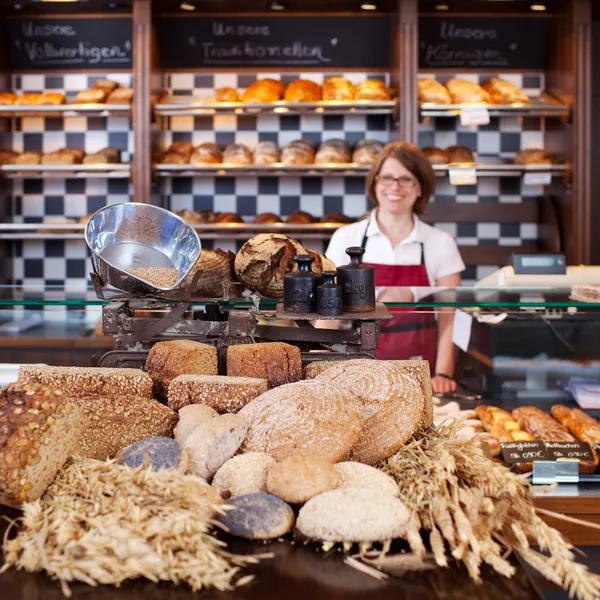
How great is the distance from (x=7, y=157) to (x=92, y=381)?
12.6ft

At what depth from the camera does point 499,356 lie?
2.45m

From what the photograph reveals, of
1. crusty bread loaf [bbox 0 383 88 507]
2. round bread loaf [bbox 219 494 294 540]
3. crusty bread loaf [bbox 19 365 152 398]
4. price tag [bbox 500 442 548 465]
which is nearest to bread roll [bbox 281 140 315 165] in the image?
price tag [bbox 500 442 548 465]

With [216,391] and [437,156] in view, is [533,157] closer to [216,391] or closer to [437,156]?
[437,156]

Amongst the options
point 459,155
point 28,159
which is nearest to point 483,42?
point 459,155

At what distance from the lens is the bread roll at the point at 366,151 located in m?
4.63

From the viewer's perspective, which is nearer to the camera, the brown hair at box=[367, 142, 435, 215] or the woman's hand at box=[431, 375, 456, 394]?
the woman's hand at box=[431, 375, 456, 394]

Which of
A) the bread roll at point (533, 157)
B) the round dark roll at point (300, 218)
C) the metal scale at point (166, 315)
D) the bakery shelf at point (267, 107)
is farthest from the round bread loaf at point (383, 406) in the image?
the bread roll at point (533, 157)

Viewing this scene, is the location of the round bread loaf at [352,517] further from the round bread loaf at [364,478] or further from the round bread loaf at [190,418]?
the round bread loaf at [190,418]

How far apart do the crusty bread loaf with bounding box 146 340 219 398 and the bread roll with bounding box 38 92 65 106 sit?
11.8ft

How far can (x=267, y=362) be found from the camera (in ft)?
5.09

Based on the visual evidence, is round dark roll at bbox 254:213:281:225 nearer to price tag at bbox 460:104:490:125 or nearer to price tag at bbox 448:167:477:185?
price tag at bbox 448:167:477:185

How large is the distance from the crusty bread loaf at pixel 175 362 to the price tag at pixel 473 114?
11.2 ft

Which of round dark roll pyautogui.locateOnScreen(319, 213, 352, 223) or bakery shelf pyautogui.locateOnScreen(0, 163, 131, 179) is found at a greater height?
bakery shelf pyautogui.locateOnScreen(0, 163, 131, 179)

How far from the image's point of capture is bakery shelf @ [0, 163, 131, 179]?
4.70m
